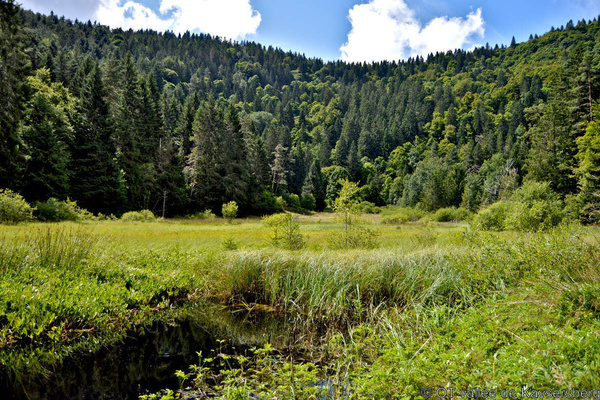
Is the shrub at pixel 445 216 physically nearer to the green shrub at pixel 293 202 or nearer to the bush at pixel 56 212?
the green shrub at pixel 293 202

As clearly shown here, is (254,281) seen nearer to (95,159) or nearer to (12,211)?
(12,211)

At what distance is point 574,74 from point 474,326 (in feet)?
162

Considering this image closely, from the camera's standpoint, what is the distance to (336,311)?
7336mm

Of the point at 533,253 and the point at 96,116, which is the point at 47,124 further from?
the point at 533,253

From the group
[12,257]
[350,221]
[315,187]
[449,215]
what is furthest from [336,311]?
[315,187]

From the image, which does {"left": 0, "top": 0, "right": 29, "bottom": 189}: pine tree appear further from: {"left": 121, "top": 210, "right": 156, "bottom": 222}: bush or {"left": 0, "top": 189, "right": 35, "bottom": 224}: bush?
{"left": 121, "top": 210, "right": 156, "bottom": 222}: bush

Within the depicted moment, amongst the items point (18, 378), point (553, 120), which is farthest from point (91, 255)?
point (553, 120)

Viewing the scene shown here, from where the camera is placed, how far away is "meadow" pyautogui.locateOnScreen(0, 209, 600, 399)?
366cm

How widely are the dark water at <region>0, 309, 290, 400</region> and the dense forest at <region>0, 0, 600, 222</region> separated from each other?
2652 centimetres

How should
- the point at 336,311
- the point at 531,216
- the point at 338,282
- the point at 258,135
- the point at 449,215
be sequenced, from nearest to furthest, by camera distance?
1. the point at 336,311
2. the point at 338,282
3. the point at 531,216
4. the point at 449,215
5. the point at 258,135

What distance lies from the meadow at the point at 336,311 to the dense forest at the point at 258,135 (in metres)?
23.9

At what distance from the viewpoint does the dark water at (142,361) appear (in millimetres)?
4672

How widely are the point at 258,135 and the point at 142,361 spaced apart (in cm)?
6874

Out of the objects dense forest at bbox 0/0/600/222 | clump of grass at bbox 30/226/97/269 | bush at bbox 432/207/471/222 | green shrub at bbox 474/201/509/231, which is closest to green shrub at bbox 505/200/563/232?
green shrub at bbox 474/201/509/231
